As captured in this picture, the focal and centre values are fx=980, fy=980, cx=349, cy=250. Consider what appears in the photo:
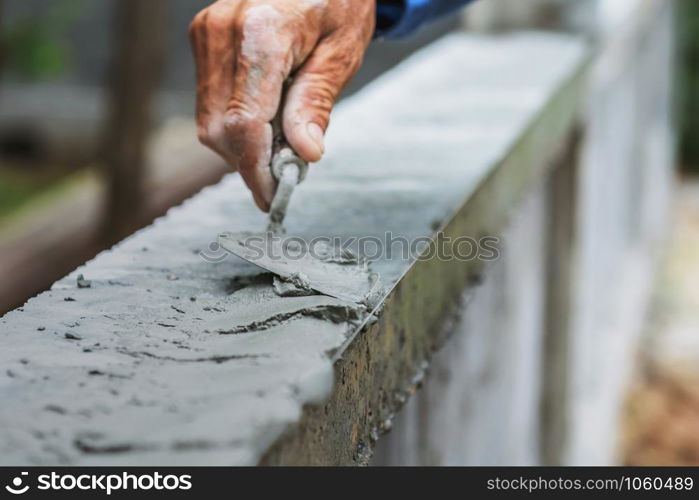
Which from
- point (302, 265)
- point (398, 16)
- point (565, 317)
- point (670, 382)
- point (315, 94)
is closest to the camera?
point (302, 265)

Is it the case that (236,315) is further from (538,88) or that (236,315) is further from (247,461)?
(538,88)

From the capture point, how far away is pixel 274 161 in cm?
171

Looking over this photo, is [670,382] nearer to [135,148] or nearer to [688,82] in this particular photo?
[135,148]

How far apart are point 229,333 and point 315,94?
536 millimetres

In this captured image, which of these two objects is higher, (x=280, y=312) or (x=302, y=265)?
(x=302, y=265)

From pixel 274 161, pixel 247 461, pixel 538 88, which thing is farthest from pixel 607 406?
pixel 247 461

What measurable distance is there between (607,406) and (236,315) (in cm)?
469

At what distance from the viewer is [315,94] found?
1.74 metres

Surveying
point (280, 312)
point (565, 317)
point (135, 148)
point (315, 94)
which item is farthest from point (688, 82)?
point (280, 312)

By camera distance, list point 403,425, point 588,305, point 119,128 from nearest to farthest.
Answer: point 403,425
point 588,305
point 119,128

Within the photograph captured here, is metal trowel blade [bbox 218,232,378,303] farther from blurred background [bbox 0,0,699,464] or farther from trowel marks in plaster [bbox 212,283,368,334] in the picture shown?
blurred background [bbox 0,0,699,464]

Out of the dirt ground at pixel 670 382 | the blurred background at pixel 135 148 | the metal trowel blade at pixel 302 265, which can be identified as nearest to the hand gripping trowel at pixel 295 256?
the metal trowel blade at pixel 302 265

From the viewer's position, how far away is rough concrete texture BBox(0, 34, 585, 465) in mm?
1076

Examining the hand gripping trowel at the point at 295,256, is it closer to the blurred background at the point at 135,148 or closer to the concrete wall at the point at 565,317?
the concrete wall at the point at 565,317
